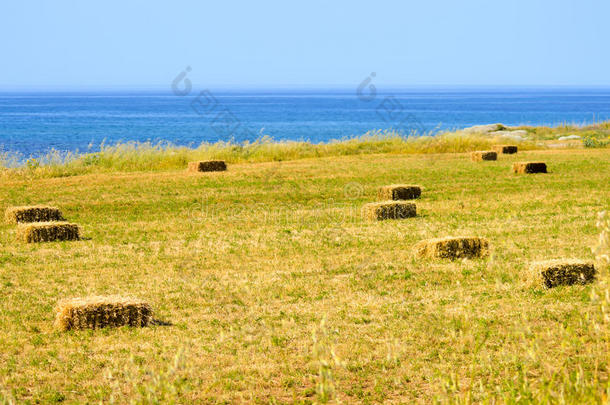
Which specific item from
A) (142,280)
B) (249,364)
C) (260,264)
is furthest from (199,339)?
(260,264)

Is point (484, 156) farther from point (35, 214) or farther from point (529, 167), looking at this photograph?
point (35, 214)

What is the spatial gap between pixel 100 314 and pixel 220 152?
2617cm

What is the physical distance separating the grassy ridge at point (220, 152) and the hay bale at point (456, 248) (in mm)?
20161

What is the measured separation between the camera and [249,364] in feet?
27.4

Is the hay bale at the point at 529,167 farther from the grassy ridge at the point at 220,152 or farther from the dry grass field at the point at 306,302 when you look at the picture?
the grassy ridge at the point at 220,152

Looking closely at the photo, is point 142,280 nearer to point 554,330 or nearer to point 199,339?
point 199,339

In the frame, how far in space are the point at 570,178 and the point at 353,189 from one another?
24.5ft

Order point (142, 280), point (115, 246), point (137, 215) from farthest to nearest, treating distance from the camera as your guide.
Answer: point (137, 215), point (115, 246), point (142, 280)

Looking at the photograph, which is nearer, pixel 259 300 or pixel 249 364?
pixel 249 364

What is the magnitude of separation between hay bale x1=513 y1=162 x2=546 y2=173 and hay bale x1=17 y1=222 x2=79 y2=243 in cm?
1728

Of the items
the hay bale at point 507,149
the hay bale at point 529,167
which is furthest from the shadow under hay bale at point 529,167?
the hay bale at point 507,149

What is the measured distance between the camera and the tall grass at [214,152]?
31.8m

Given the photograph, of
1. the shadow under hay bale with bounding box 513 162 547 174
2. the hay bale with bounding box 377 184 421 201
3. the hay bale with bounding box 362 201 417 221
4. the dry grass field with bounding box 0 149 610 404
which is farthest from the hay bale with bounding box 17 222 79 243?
the shadow under hay bale with bounding box 513 162 547 174

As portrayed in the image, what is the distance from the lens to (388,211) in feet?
62.1
